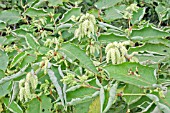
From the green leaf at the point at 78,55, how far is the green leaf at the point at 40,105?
0.16 metres

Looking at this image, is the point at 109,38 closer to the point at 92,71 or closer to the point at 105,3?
the point at 92,71

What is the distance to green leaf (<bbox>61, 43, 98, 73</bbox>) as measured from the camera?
1120mm

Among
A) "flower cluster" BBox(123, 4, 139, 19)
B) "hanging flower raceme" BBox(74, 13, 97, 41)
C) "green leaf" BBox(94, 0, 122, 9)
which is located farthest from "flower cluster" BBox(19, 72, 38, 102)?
"green leaf" BBox(94, 0, 122, 9)

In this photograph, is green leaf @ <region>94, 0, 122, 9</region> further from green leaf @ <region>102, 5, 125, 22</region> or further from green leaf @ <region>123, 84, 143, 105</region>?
green leaf @ <region>123, 84, 143, 105</region>

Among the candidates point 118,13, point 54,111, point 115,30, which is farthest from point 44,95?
point 118,13

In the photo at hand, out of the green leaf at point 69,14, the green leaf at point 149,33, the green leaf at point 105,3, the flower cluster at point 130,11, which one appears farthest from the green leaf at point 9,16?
the green leaf at point 149,33

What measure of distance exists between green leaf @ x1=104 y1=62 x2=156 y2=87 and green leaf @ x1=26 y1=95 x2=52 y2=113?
11.4 inches

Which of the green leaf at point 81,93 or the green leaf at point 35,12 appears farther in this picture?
the green leaf at point 35,12

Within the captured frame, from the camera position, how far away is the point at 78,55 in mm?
1174

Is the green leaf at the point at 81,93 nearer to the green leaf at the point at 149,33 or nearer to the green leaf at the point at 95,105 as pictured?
the green leaf at the point at 95,105

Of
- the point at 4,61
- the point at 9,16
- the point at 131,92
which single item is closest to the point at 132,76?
the point at 131,92

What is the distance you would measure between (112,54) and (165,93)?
0.57ft

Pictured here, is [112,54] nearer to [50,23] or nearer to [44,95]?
[44,95]

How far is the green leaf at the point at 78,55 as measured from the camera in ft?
3.67
